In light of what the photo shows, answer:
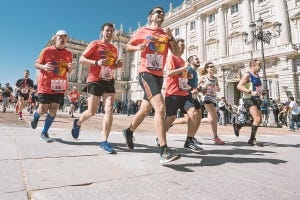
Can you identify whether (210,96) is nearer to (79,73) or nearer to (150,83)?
(150,83)

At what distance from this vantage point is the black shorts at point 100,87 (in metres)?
3.18

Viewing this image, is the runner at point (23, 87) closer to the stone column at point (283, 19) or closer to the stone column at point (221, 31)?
the stone column at point (283, 19)

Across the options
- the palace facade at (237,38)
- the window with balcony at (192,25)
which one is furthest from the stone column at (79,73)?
the window with balcony at (192,25)

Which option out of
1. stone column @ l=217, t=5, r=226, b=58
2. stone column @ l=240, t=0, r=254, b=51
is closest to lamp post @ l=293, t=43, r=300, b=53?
stone column @ l=240, t=0, r=254, b=51

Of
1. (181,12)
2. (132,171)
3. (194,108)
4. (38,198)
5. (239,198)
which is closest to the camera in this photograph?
(38,198)

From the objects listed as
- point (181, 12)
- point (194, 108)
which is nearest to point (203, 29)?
point (181, 12)

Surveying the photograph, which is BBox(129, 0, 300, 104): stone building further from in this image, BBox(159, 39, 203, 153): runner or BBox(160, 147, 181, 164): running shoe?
BBox(160, 147, 181, 164): running shoe

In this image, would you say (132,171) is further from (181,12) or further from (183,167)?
(181,12)

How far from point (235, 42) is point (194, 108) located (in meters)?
26.1

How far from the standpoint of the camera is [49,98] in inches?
147

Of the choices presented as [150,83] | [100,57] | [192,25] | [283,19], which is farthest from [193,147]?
[192,25]

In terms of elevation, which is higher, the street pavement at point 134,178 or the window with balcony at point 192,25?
the window with balcony at point 192,25

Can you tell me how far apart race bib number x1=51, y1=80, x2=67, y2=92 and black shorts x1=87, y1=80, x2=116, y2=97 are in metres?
0.80

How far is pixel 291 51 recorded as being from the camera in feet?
66.7
